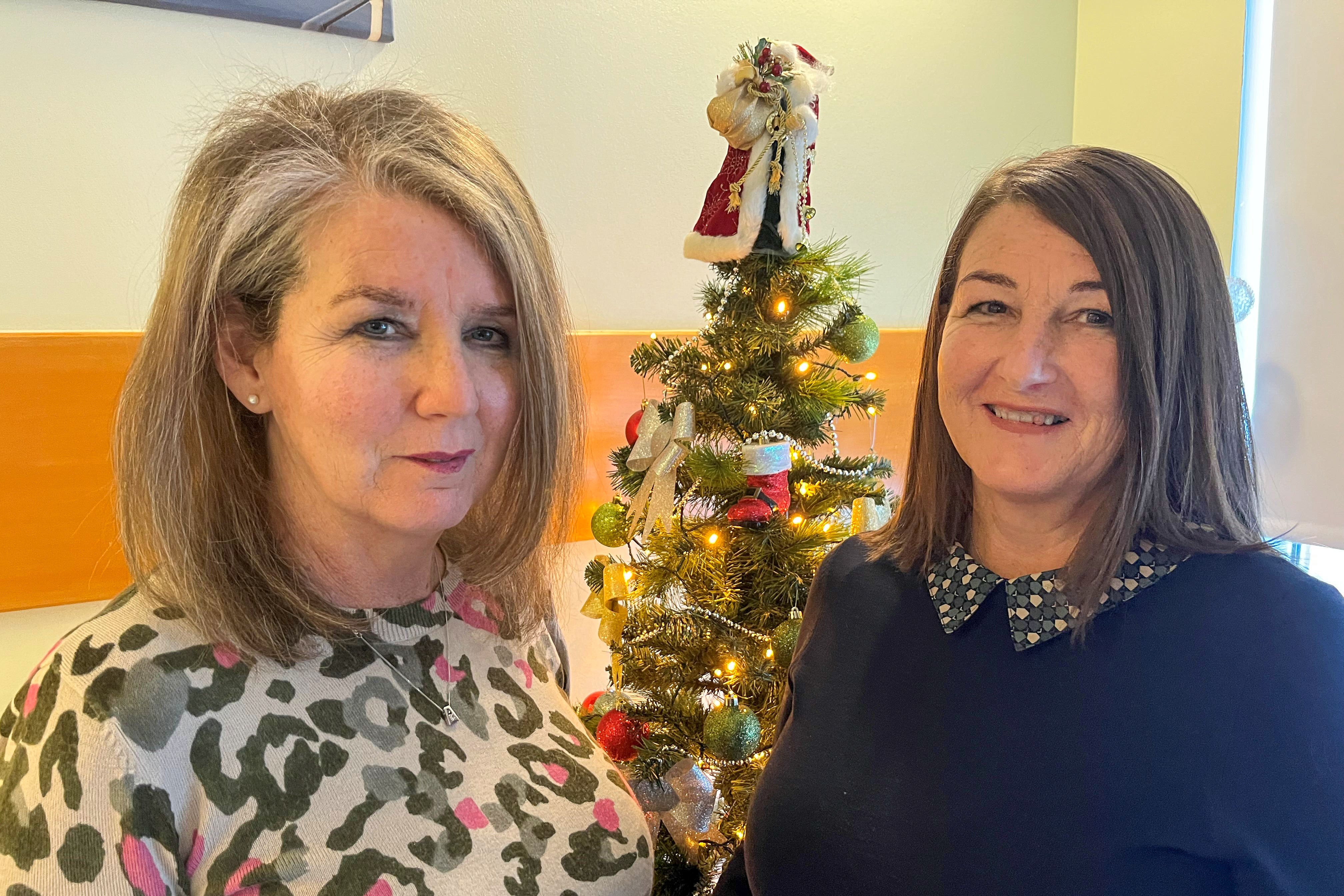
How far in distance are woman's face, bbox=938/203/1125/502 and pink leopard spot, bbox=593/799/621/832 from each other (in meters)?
0.62

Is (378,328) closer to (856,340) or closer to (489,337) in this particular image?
(489,337)

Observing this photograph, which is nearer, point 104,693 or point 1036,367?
point 104,693

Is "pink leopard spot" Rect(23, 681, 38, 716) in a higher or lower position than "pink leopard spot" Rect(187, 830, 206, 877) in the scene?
higher

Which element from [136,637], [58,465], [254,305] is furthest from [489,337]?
[58,465]

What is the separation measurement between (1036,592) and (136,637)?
1005mm

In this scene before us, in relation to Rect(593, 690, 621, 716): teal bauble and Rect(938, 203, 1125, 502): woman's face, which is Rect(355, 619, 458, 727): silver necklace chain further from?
Rect(938, 203, 1125, 502): woman's face

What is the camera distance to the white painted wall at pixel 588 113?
1653mm

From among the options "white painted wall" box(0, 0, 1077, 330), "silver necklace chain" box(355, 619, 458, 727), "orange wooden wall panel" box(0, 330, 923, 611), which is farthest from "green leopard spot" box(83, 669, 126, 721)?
"white painted wall" box(0, 0, 1077, 330)

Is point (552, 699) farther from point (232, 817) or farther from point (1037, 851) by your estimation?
point (1037, 851)

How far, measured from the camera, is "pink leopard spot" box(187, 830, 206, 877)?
0.95m

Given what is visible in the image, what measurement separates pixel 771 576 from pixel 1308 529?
6.03 feet

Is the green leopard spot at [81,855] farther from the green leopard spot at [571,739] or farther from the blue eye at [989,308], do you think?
the blue eye at [989,308]

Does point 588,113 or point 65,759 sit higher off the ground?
point 588,113

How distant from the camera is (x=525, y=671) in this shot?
127 centimetres
